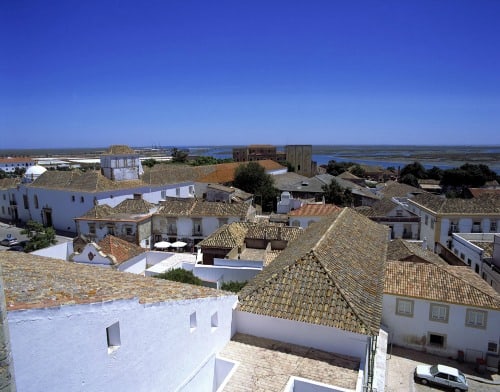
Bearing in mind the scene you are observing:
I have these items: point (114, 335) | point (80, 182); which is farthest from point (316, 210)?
point (114, 335)

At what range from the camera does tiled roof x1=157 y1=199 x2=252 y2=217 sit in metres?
30.4

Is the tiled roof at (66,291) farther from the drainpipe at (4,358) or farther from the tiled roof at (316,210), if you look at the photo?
the tiled roof at (316,210)

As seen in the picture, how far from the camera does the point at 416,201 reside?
36.0 metres

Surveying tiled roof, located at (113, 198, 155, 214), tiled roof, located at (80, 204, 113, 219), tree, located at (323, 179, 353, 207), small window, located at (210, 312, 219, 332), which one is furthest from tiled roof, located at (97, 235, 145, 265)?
tree, located at (323, 179, 353, 207)

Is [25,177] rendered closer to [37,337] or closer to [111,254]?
[111,254]

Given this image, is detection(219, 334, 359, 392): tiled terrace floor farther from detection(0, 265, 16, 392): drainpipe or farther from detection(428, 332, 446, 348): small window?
detection(428, 332, 446, 348): small window

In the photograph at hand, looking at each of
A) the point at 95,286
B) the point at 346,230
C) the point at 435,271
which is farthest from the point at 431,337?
the point at 95,286

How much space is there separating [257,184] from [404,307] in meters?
37.9

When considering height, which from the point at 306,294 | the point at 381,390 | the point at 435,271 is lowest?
the point at 381,390

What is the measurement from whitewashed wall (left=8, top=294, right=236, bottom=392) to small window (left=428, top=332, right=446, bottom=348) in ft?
40.2

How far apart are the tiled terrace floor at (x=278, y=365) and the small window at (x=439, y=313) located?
897 centimetres

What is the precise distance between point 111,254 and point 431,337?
58.1 feet

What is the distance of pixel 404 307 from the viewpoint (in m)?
17.3

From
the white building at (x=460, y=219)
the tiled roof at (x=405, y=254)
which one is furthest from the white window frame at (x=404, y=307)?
the white building at (x=460, y=219)
